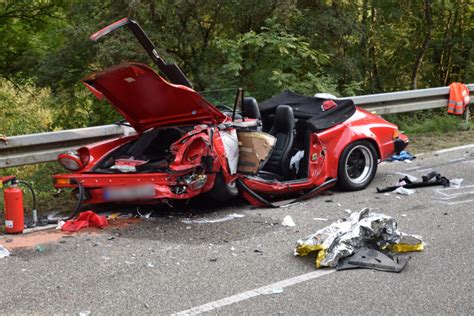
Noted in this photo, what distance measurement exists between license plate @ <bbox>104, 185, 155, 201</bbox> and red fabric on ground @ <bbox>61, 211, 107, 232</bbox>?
23cm

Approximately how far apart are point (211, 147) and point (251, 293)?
90.4 inches

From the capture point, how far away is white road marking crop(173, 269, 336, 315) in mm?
4223

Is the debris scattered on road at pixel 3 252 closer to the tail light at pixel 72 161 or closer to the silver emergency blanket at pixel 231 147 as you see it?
the tail light at pixel 72 161

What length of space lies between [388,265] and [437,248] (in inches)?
28.8

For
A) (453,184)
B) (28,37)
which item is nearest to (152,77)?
(453,184)

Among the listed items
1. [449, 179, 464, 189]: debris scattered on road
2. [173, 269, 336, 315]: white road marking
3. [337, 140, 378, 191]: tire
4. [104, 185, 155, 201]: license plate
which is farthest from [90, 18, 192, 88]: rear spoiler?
[449, 179, 464, 189]: debris scattered on road

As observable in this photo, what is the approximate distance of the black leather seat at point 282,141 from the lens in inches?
289

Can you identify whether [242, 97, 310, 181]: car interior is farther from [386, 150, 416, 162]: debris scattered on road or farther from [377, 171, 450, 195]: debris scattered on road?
[386, 150, 416, 162]: debris scattered on road

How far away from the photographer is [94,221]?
6320 millimetres

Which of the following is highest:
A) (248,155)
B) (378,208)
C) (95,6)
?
(95,6)

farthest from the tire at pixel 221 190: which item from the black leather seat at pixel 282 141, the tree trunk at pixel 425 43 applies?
the tree trunk at pixel 425 43

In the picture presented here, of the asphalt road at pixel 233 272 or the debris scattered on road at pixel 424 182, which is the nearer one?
the asphalt road at pixel 233 272

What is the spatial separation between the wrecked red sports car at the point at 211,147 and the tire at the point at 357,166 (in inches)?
0.5

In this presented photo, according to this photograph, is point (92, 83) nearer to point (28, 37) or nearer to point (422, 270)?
point (422, 270)
